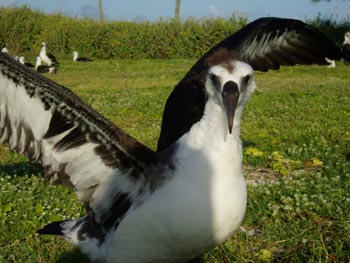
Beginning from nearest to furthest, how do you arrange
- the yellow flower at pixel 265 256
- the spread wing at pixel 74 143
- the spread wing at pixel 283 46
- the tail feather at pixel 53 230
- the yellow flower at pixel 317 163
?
the spread wing at pixel 74 143 → the yellow flower at pixel 265 256 → the tail feather at pixel 53 230 → the spread wing at pixel 283 46 → the yellow flower at pixel 317 163

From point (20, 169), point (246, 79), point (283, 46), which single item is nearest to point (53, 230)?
point (246, 79)

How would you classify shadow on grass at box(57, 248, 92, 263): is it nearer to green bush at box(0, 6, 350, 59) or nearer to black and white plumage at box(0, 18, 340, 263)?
black and white plumage at box(0, 18, 340, 263)

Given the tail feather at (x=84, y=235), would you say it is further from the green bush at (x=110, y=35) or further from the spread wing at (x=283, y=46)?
the green bush at (x=110, y=35)

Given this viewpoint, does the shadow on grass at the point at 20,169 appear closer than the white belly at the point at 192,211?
No

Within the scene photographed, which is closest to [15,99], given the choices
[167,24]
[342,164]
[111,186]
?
[111,186]

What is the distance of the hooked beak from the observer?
2666mm

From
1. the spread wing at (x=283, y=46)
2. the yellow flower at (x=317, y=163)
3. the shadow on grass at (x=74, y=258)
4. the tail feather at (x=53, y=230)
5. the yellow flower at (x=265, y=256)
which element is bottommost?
the shadow on grass at (x=74, y=258)

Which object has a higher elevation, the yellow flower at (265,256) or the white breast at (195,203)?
the white breast at (195,203)

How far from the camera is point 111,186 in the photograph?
9.86ft

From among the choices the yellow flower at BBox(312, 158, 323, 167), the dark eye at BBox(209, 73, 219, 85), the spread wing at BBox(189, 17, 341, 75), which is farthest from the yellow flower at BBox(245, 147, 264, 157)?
the dark eye at BBox(209, 73, 219, 85)

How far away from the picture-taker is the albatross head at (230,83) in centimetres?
268

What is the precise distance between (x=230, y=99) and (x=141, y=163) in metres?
0.61

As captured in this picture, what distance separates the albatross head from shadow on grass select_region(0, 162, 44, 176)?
288 cm

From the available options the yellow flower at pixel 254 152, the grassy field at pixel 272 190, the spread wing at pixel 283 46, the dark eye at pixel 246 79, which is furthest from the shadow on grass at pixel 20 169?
the dark eye at pixel 246 79
